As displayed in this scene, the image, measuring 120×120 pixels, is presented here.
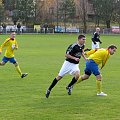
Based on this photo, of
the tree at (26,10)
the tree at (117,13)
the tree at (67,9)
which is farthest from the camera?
the tree at (117,13)

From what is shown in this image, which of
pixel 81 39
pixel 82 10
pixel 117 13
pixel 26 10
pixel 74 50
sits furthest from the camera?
pixel 82 10

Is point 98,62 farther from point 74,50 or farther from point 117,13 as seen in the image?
point 117,13

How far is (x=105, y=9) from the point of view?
86750mm

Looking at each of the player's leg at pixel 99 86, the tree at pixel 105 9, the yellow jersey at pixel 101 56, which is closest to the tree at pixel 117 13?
the tree at pixel 105 9

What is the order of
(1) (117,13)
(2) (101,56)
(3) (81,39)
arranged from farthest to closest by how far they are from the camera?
(1) (117,13), (2) (101,56), (3) (81,39)

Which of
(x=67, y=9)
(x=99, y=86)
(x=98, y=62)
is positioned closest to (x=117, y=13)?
(x=67, y=9)

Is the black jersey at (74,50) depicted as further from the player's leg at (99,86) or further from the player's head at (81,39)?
the player's leg at (99,86)

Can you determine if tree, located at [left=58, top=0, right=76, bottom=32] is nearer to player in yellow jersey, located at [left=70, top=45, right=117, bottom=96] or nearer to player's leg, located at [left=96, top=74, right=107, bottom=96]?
player in yellow jersey, located at [left=70, top=45, right=117, bottom=96]

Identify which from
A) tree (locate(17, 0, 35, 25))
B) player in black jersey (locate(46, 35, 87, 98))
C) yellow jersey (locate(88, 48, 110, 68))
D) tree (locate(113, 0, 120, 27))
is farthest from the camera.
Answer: tree (locate(113, 0, 120, 27))

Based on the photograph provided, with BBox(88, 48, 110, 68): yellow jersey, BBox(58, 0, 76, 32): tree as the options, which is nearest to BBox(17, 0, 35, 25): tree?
BBox(58, 0, 76, 32): tree

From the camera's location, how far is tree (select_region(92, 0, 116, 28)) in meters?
86.9

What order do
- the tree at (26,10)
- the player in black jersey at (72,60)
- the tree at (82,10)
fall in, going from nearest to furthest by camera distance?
the player in black jersey at (72,60) < the tree at (26,10) < the tree at (82,10)

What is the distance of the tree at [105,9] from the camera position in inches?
3420

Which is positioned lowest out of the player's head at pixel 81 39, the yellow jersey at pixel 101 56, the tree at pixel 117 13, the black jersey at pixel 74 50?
the tree at pixel 117 13
